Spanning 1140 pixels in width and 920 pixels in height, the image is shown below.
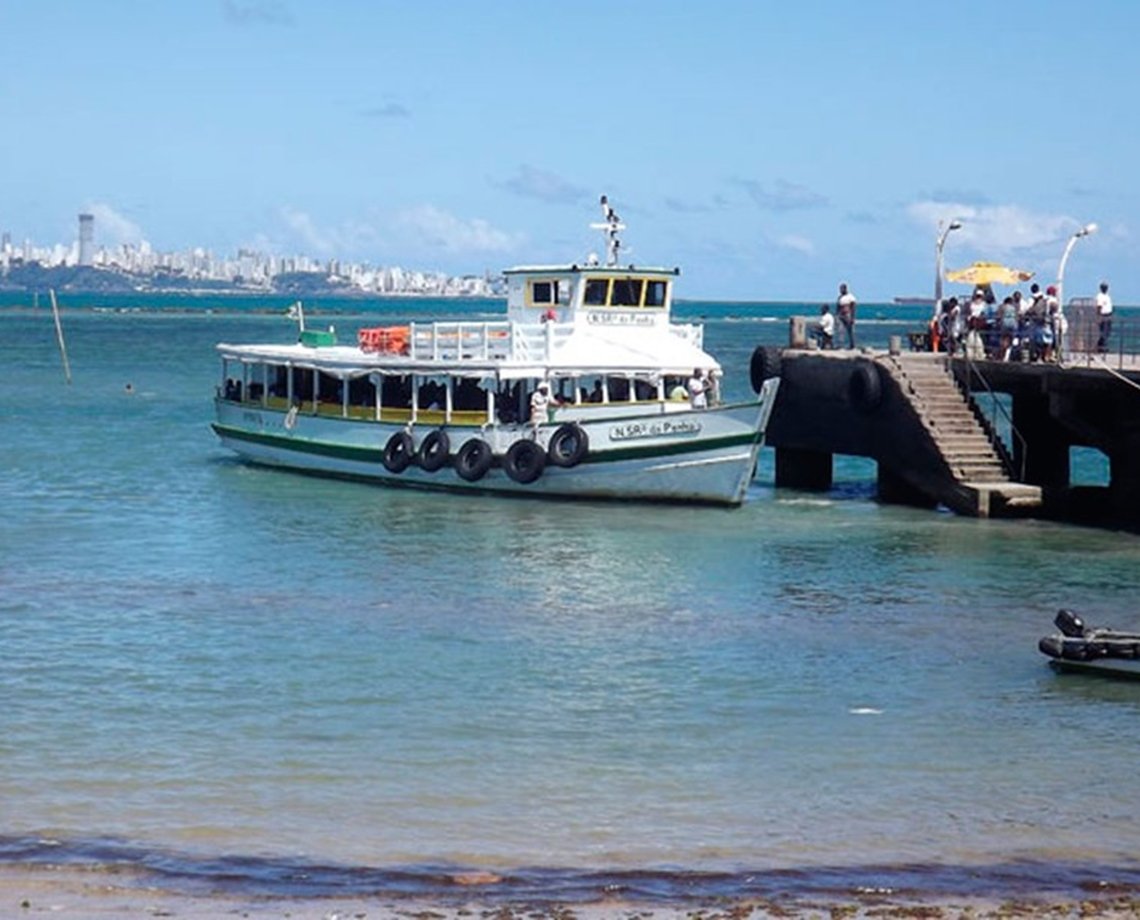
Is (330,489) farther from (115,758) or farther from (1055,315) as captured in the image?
(115,758)

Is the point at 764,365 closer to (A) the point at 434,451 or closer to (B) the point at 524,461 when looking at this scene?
(B) the point at 524,461

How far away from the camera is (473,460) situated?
132ft

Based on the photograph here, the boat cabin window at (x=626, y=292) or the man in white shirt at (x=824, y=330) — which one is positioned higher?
the boat cabin window at (x=626, y=292)

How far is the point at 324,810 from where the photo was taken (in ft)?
57.5

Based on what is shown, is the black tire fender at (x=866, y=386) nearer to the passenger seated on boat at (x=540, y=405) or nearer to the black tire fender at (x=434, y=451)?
the passenger seated on boat at (x=540, y=405)

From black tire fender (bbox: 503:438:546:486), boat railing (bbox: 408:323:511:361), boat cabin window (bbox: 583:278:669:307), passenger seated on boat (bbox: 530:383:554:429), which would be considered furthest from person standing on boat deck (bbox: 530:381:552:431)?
boat cabin window (bbox: 583:278:669:307)

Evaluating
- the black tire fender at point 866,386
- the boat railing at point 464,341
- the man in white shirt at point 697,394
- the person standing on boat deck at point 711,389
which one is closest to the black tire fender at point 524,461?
the boat railing at point 464,341

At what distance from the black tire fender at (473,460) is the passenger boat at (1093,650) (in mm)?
18130

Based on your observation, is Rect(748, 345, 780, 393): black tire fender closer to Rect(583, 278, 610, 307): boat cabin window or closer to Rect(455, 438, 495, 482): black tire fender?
Rect(583, 278, 610, 307): boat cabin window

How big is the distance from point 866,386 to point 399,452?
9.28m

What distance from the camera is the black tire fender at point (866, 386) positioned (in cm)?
3891

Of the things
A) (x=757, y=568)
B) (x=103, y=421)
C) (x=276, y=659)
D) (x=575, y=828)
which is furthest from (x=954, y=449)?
(x=103, y=421)

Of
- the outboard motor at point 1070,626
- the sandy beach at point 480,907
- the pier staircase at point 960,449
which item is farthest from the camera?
the pier staircase at point 960,449

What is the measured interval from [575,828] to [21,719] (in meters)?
6.67
